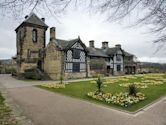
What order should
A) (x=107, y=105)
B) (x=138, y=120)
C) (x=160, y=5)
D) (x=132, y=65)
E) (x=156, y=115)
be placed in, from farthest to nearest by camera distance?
(x=132, y=65) → (x=107, y=105) → (x=156, y=115) → (x=138, y=120) → (x=160, y=5)

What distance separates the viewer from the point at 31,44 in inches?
1387

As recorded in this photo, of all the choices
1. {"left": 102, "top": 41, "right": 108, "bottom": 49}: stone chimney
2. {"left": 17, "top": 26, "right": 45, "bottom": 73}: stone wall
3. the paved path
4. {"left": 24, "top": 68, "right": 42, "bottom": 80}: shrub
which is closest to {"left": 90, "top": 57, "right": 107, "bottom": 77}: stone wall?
{"left": 102, "top": 41, "right": 108, "bottom": 49}: stone chimney

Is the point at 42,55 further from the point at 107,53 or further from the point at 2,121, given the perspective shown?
the point at 2,121

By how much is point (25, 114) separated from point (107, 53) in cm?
3476

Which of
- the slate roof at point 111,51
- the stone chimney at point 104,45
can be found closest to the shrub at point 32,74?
the slate roof at point 111,51

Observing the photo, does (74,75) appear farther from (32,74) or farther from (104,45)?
(104,45)

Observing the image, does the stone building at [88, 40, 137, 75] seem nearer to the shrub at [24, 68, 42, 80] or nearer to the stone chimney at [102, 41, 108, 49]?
the stone chimney at [102, 41, 108, 49]

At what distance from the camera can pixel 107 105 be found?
10.9 metres

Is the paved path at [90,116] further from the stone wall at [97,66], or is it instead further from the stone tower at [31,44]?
the stone wall at [97,66]

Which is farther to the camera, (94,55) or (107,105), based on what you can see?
(94,55)

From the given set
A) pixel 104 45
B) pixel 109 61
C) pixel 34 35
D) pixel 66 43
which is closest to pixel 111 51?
pixel 109 61

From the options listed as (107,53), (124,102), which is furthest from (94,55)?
(124,102)

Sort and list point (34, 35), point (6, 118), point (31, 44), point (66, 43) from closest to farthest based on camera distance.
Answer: point (6, 118), point (66, 43), point (31, 44), point (34, 35)

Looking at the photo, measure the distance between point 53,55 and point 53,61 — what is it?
943mm
